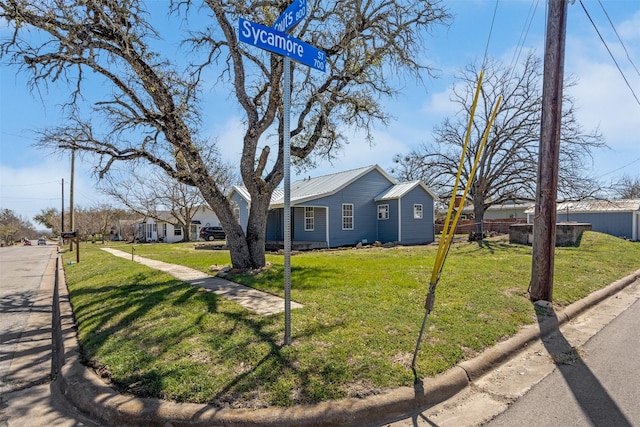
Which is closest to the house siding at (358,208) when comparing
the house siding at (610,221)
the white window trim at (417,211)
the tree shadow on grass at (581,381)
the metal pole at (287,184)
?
the white window trim at (417,211)

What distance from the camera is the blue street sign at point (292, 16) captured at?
12.6 feet

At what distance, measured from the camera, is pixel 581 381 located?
3662mm

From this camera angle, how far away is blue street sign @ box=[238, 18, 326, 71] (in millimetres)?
3775

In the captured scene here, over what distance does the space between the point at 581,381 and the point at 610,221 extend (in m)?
28.2

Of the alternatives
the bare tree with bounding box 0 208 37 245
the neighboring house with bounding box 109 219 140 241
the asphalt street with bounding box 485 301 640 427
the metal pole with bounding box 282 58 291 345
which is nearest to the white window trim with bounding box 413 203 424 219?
the asphalt street with bounding box 485 301 640 427

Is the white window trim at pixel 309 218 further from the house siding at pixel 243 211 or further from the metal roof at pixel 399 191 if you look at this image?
the house siding at pixel 243 211

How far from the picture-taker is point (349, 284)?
7.39 m

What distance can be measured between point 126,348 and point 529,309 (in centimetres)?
568

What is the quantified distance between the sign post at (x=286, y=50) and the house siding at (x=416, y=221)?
686 inches

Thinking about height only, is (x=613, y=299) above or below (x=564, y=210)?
below

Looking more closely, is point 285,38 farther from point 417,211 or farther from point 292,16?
point 417,211

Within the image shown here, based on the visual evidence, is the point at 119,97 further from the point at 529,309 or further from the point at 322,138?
the point at 529,309

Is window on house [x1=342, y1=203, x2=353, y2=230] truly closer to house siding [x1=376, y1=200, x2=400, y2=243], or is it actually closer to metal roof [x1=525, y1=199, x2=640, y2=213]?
house siding [x1=376, y1=200, x2=400, y2=243]

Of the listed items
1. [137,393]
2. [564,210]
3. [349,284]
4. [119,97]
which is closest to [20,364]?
[137,393]
